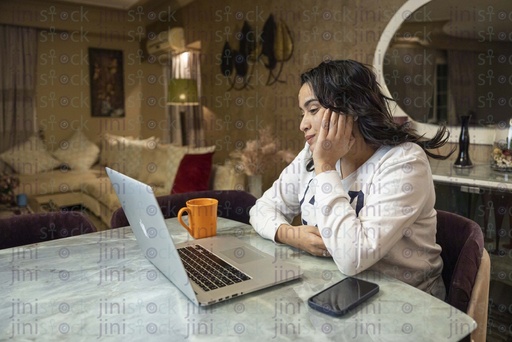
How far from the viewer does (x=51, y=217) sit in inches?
54.5

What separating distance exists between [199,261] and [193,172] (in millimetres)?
2287

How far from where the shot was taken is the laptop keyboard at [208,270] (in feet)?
2.83

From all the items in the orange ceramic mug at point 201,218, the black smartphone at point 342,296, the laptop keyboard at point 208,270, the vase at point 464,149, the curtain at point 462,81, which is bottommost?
the black smartphone at point 342,296

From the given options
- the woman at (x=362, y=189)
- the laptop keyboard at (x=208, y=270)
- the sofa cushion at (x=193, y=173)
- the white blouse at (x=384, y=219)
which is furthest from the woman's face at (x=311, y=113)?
the sofa cushion at (x=193, y=173)

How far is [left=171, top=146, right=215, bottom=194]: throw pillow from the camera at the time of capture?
324cm

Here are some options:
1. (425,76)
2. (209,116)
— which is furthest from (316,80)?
(209,116)

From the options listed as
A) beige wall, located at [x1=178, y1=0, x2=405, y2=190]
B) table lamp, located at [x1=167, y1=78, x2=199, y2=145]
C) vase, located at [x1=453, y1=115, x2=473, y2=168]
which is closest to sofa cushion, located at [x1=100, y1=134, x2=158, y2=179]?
table lamp, located at [x1=167, y1=78, x2=199, y2=145]

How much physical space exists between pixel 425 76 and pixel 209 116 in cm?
294

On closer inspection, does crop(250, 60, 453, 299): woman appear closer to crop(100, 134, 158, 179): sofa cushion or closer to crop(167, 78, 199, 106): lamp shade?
crop(100, 134, 158, 179): sofa cushion

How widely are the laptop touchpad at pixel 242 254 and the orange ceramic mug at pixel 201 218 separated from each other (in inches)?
6.4

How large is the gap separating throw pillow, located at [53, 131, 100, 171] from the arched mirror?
4328 mm

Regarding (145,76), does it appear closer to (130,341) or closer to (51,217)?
(51,217)

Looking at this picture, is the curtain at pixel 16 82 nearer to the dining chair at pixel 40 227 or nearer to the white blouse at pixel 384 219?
the dining chair at pixel 40 227

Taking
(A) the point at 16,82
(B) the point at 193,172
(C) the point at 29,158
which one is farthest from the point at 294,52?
(A) the point at 16,82
